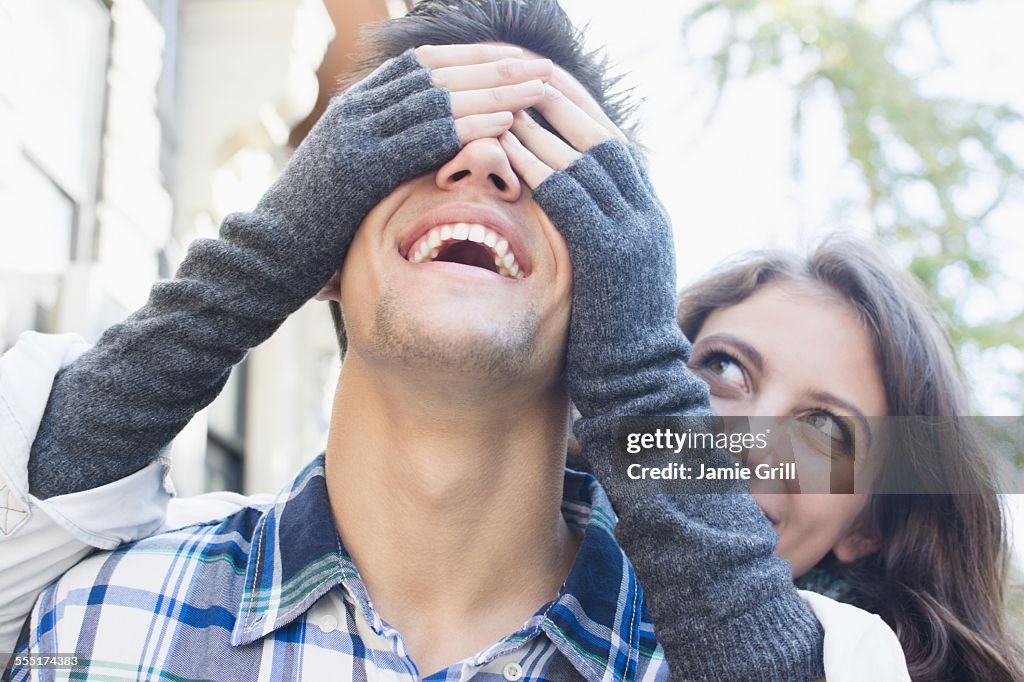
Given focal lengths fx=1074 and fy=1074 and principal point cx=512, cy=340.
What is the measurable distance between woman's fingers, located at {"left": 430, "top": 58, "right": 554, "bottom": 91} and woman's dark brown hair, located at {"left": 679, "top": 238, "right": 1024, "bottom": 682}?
1.26 meters

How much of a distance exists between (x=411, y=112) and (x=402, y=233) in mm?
224

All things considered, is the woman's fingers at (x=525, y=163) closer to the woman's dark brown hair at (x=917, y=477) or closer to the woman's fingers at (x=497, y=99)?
the woman's fingers at (x=497, y=99)

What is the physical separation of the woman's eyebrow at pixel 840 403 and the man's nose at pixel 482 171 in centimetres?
108

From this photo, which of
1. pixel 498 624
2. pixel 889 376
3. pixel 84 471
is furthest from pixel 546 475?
pixel 889 376

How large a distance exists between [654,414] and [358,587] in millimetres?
610

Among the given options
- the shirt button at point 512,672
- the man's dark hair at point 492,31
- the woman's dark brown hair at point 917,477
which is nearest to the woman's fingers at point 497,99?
the man's dark hair at point 492,31

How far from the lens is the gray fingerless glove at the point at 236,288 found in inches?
74.5

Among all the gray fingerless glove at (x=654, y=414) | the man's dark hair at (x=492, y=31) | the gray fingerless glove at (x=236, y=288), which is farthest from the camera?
the man's dark hair at (x=492, y=31)

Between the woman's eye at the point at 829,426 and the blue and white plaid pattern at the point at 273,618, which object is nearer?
the blue and white plaid pattern at the point at 273,618

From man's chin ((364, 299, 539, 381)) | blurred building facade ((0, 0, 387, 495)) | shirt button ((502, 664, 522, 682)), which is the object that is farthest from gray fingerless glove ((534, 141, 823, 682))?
blurred building facade ((0, 0, 387, 495))

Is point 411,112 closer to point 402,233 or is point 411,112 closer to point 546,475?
point 402,233

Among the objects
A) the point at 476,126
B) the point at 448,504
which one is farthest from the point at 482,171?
the point at 448,504

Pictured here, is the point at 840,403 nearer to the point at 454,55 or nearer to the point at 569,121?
the point at 569,121

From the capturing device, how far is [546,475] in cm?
215
